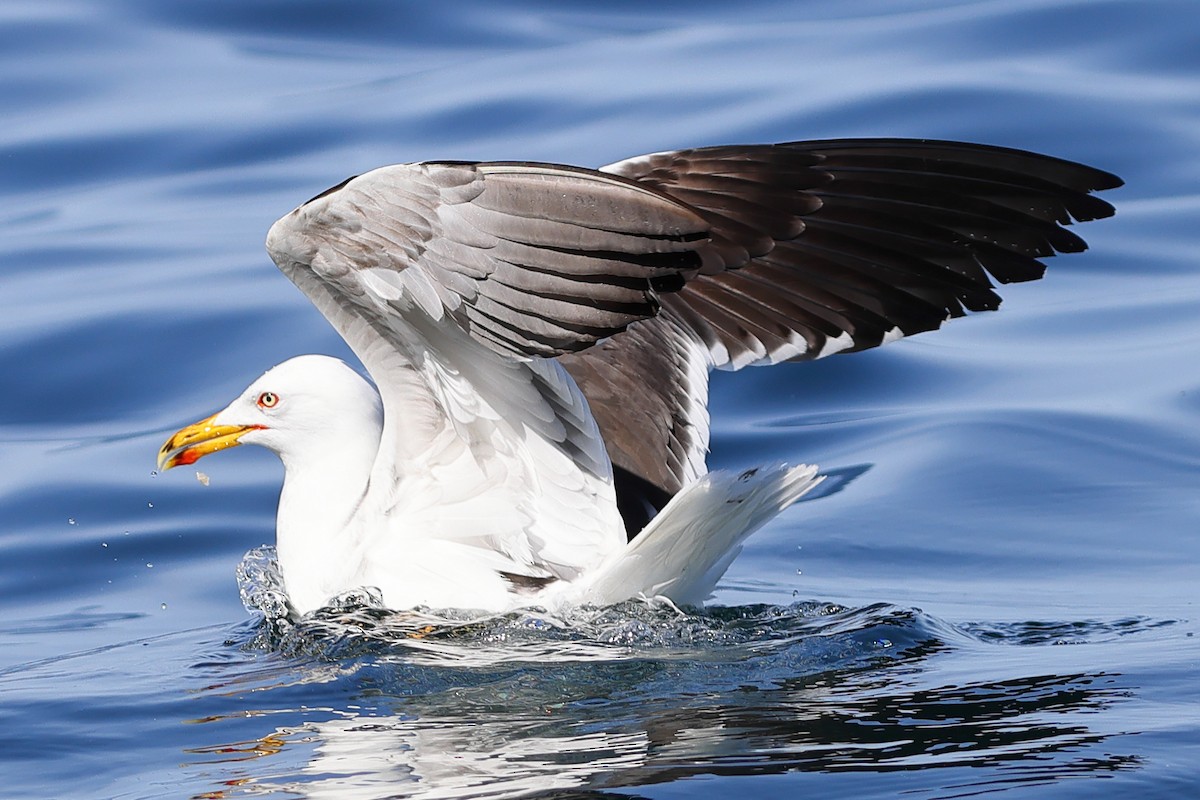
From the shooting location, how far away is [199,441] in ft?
23.0

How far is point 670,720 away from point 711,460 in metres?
4.32

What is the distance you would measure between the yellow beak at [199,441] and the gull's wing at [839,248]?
1.37 m

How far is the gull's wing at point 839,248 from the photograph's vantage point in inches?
244

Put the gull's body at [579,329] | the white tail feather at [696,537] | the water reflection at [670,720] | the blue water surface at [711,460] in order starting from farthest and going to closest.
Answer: the white tail feather at [696,537]
the gull's body at [579,329]
the blue water surface at [711,460]
the water reflection at [670,720]

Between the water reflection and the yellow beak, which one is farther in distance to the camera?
the yellow beak

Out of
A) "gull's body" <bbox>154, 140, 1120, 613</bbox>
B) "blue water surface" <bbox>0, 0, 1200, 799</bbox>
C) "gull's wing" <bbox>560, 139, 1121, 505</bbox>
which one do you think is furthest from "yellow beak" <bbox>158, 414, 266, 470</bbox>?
"gull's wing" <bbox>560, 139, 1121, 505</bbox>

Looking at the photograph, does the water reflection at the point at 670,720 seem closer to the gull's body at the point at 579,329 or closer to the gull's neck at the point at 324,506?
the gull's body at the point at 579,329

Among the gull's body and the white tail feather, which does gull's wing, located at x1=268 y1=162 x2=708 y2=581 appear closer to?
the gull's body

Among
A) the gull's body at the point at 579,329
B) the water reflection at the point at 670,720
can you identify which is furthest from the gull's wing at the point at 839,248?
the water reflection at the point at 670,720

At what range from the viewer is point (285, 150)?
1468 cm

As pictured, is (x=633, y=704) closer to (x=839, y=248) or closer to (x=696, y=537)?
(x=696, y=537)

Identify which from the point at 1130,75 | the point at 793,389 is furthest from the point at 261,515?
the point at 1130,75

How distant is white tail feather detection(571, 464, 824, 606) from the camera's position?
229 inches

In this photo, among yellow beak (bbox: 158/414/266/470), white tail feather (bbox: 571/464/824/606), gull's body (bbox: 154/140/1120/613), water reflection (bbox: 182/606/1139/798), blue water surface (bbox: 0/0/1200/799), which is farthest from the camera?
yellow beak (bbox: 158/414/266/470)
